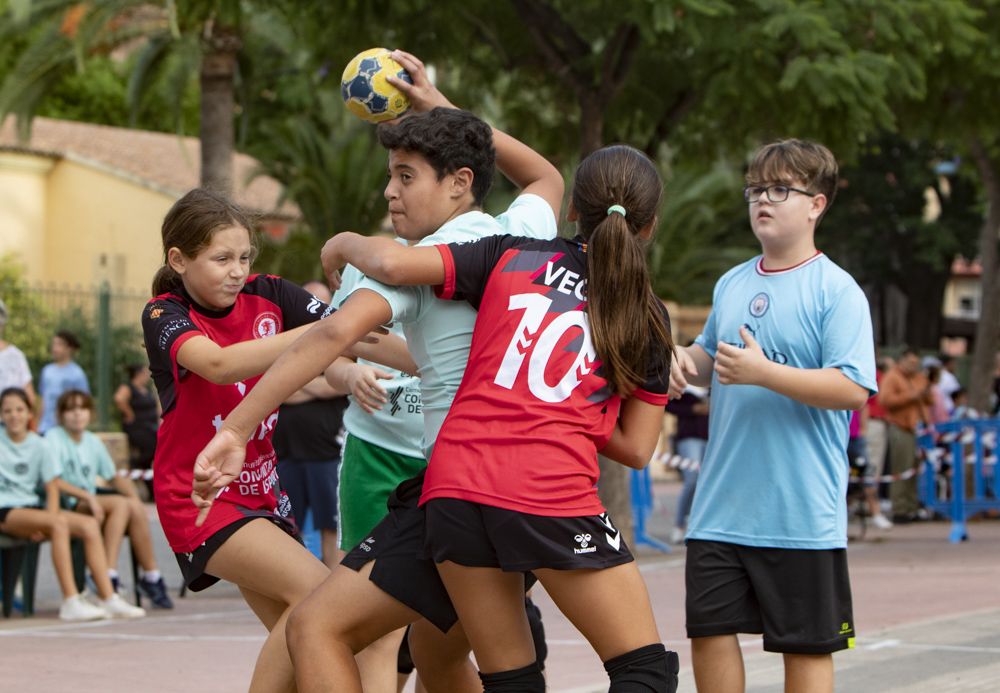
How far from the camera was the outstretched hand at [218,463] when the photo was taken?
3.56m

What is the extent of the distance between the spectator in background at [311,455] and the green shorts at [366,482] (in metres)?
5.28

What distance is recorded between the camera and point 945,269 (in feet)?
121

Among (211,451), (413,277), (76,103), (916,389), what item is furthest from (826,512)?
(76,103)

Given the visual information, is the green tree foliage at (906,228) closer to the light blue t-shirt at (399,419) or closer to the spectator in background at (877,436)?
the spectator in background at (877,436)

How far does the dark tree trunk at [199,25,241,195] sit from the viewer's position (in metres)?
17.2

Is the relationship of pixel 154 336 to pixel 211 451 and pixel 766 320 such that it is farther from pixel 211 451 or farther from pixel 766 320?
pixel 766 320

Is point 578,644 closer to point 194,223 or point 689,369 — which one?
point 689,369

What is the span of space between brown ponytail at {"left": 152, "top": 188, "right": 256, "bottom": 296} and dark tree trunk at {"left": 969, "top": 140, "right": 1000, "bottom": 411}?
1711 centimetres

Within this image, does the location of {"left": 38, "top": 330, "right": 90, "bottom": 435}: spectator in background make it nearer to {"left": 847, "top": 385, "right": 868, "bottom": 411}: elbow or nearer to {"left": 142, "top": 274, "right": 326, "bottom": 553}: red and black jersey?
{"left": 142, "top": 274, "right": 326, "bottom": 553}: red and black jersey

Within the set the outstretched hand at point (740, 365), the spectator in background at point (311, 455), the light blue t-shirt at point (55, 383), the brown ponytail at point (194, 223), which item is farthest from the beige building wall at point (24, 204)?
the outstretched hand at point (740, 365)

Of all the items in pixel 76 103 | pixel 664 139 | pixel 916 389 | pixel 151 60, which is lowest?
pixel 916 389

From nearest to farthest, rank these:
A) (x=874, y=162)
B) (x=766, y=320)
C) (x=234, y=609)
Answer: (x=766, y=320)
(x=234, y=609)
(x=874, y=162)

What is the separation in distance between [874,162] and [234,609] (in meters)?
29.1

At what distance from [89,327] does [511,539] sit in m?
16.3
